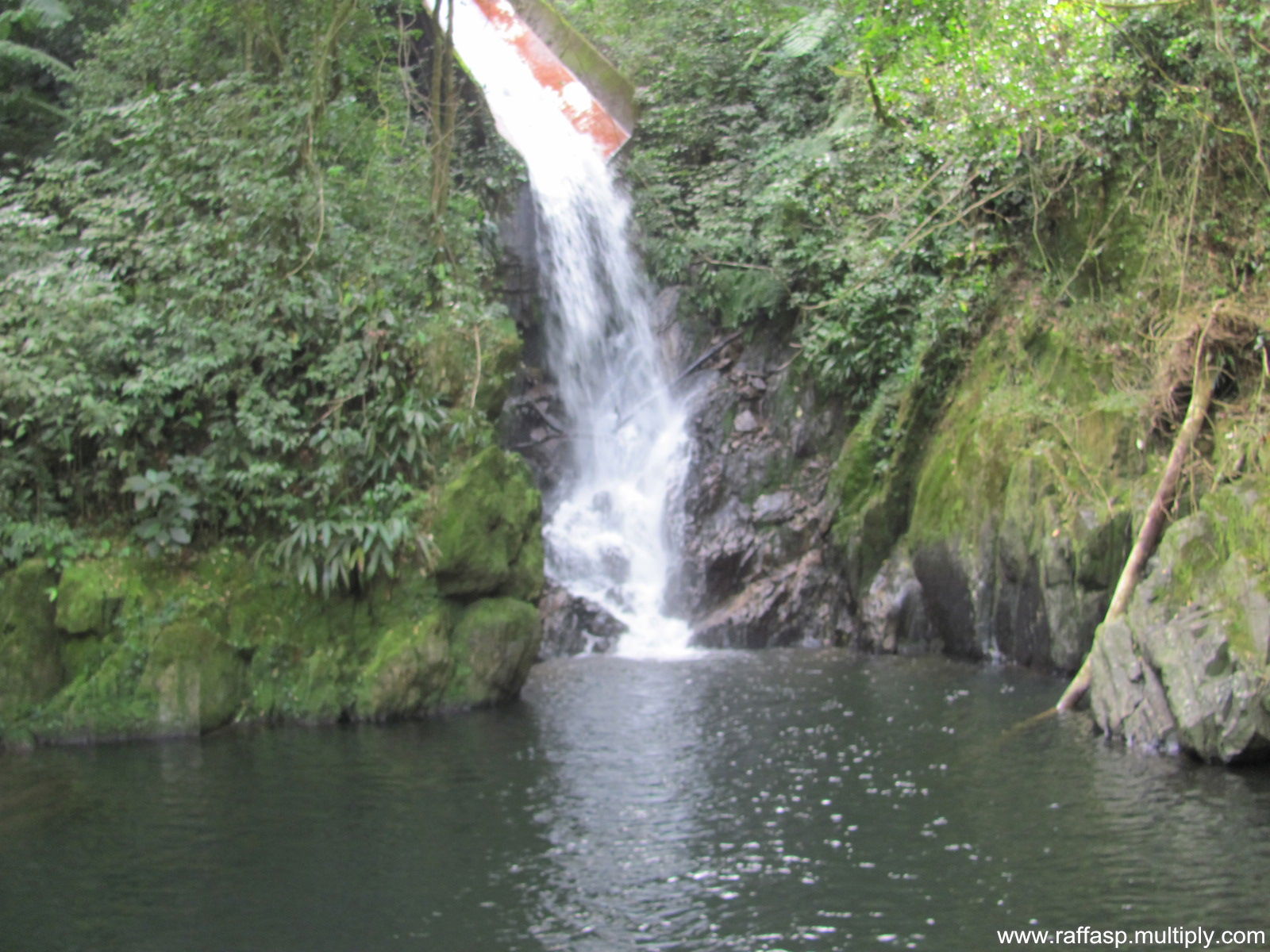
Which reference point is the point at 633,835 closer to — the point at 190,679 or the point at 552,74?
the point at 190,679

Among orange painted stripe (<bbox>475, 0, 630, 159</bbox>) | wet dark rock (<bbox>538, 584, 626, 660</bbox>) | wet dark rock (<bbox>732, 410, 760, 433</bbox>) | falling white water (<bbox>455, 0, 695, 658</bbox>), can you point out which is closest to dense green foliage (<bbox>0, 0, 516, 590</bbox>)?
wet dark rock (<bbox>538, 584, 626, 660</bbox>)

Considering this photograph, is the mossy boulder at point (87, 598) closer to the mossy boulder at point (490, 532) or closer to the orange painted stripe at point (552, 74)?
the mossy boulder at point (490, 532)

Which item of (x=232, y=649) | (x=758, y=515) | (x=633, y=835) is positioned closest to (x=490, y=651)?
(x=232, y=649)

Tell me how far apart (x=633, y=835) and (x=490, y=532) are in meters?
4.44

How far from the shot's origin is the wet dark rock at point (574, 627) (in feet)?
45.6

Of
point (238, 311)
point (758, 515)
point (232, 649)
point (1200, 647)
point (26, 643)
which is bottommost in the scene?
point (1200, 647)

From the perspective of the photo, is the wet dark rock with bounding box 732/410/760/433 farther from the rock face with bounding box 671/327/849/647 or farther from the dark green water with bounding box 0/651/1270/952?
the dark green water with bounding box 0/651/1270/952

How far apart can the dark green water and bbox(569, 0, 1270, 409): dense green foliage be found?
5109 millimetres

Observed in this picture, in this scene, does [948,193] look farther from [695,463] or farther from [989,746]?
[989,746]

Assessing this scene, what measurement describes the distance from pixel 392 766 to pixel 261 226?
5.91 meters

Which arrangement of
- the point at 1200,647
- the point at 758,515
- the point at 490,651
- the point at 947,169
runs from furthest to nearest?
the point at 758,515, the point at 947,169, the point at 490,651, the point at 1200,647

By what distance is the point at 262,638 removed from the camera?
34.5 ft

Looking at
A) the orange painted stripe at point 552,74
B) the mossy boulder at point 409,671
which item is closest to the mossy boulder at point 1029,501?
the mossy boulder at point 409,671

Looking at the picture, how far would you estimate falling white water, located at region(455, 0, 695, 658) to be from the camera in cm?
1509
